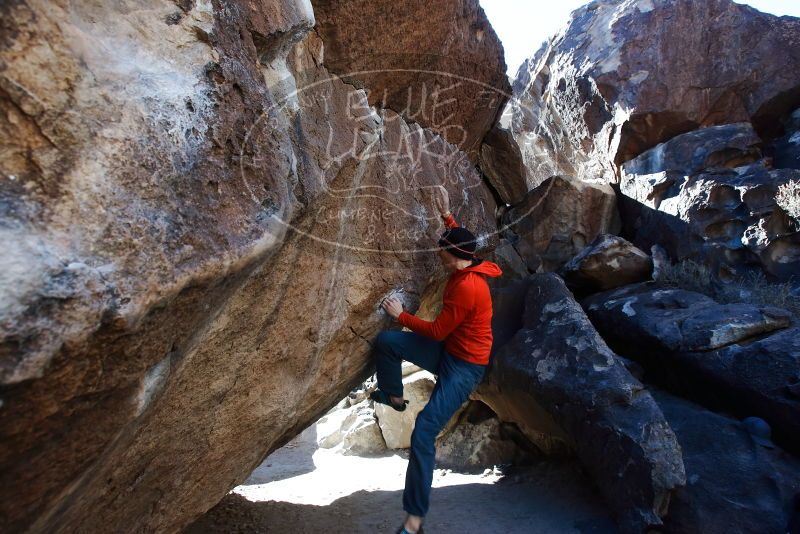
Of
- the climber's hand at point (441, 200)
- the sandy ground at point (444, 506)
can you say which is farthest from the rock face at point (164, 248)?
the sandy ground at point (444, 506)

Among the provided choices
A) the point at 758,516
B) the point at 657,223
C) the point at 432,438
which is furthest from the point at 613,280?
the point at 432,438

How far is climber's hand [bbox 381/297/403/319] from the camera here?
3380 millimetres

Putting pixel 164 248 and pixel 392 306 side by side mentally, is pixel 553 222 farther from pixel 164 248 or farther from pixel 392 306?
pixel 164 248

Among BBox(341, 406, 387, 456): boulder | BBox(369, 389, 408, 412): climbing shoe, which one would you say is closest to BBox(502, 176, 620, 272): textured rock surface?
BBox(369, 389, 408, 412): climbing shoe

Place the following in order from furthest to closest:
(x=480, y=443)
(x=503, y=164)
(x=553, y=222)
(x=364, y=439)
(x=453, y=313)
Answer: (x=364, y=439) → (x=553, y=222) → (x=503, y=164) → (x=480, y=443) → (x=453, y=313)

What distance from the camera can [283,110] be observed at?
8.45 feet

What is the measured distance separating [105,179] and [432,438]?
7.21 feet

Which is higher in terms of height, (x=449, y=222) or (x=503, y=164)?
(x=503, y=164)

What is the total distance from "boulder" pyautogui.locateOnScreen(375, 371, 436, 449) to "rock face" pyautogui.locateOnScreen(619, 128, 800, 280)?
10.9ft

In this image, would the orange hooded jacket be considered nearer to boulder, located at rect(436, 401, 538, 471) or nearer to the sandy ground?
the sandy ground

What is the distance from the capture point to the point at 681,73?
6609mm

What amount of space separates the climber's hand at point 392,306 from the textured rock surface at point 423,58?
4.81 ft

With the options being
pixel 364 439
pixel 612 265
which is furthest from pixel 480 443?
pixel 364 439

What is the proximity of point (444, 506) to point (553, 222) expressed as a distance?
11.5 feet
